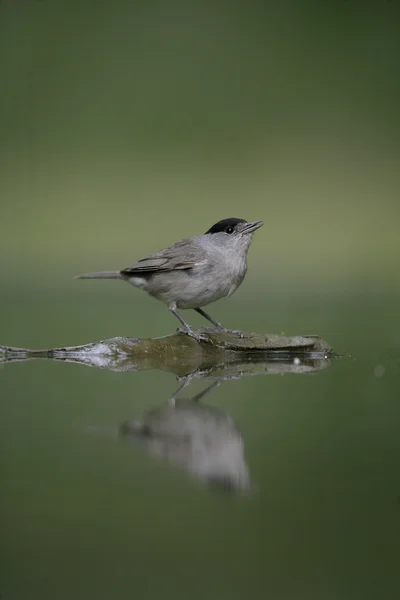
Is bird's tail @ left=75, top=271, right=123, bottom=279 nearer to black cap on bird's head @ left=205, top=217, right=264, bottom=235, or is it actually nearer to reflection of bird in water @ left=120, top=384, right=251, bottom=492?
black cap on bird's head @ left=205, top=217, right=264, bottom=235

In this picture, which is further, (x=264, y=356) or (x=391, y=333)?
(x=391, y=333)

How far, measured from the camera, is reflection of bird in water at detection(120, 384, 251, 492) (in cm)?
293

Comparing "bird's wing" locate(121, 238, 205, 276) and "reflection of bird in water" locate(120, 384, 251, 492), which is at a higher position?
"bird's wing" locate(121, 238, 205, 276)

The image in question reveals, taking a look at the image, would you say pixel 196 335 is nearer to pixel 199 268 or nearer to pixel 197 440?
pixel 199 268

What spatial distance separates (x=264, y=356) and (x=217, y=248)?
88cm

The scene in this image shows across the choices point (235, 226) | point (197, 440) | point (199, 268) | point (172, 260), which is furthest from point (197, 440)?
point (235, 226)

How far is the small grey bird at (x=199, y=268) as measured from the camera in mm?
5746

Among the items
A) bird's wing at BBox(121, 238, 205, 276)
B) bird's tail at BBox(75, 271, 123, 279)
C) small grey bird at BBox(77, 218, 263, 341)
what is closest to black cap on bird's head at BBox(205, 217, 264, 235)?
small grey bird at BBox(77, 218, 263, 341)

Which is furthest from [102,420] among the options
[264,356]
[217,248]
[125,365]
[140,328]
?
[140,328]

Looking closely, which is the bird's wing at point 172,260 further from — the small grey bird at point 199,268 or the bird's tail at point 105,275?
the bird's tail at point 105,275

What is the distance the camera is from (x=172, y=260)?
588cm

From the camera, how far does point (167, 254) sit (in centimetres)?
602

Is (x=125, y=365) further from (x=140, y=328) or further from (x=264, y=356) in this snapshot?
(x=140, y=328)

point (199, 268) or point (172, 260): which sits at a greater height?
point (172, 260)
